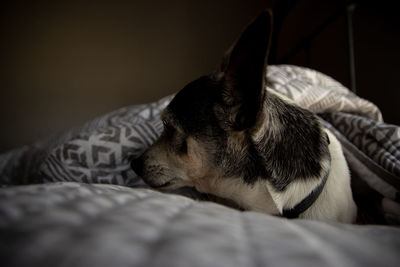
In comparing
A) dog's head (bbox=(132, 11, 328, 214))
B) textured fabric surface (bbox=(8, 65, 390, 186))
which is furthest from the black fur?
textured fabric surface (bbox=(8, 65, 390, 186))

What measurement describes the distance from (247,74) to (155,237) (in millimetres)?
437

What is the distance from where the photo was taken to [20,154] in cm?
114

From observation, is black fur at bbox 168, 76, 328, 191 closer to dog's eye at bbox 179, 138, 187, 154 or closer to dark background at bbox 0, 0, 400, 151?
dog's eye at bbox 179, 138, 187, 154

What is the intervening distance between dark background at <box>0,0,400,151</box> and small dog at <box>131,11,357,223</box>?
2462 mm

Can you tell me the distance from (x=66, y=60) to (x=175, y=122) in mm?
2988

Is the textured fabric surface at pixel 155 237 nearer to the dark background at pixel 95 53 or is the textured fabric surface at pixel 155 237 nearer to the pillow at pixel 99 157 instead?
the pillow at pixel 99 157

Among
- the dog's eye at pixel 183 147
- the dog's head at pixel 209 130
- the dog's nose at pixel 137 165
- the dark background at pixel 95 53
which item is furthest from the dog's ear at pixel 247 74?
the dark background at pixel 95 53

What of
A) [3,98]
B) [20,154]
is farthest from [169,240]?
[3,98]

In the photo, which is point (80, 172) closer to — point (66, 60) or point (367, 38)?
point (367, 38)

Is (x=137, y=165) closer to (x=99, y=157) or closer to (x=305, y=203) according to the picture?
(x=99, y=157)

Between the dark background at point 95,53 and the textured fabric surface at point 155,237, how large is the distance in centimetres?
289

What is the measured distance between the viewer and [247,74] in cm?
54

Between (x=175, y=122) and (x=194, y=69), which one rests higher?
(x=194, y=69)

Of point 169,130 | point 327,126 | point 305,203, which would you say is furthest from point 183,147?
point 327,126
